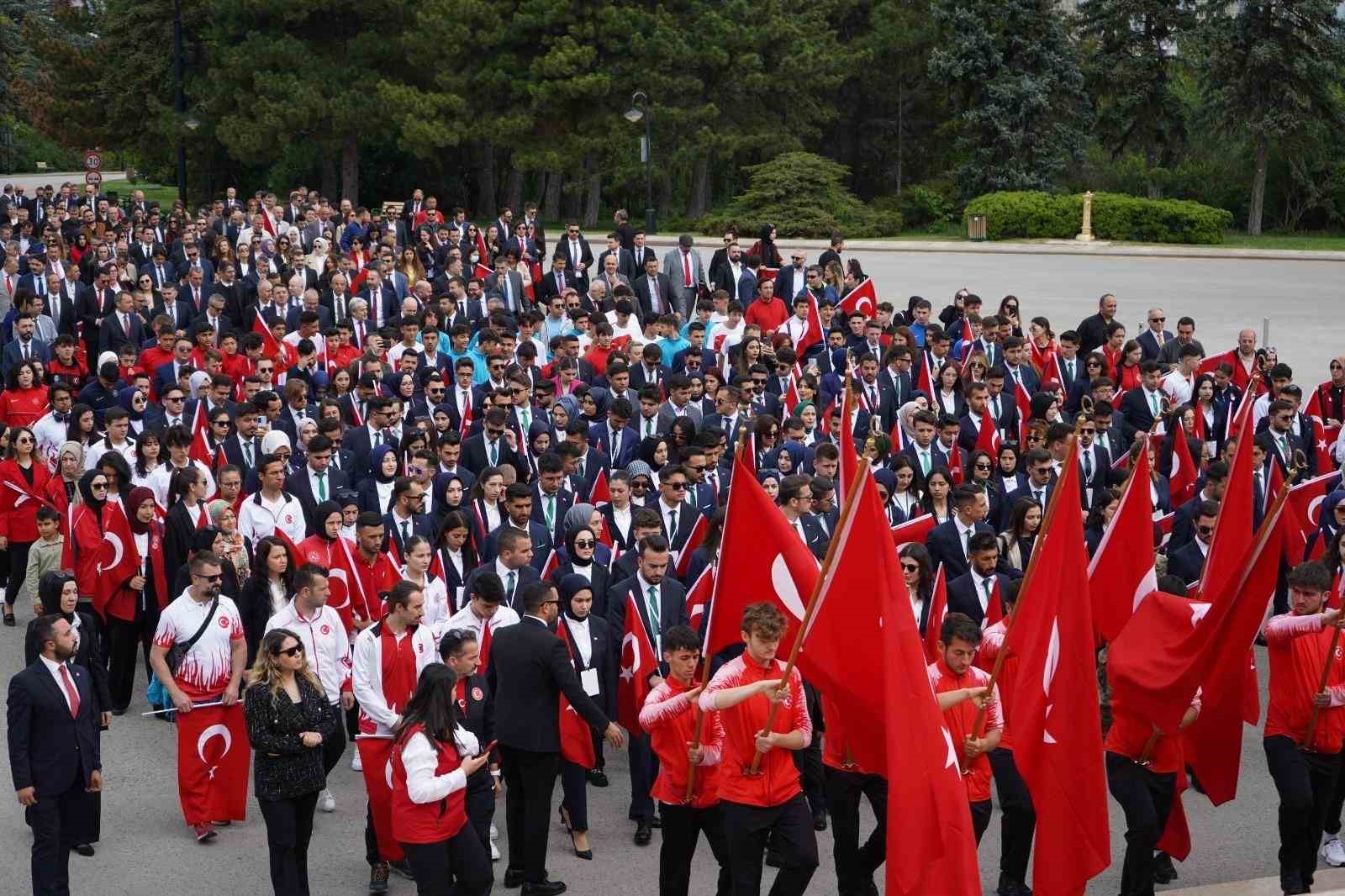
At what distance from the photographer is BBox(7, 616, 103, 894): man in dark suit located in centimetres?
796

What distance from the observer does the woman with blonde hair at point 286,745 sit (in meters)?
7.68

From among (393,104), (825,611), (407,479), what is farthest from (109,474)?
(393,104)

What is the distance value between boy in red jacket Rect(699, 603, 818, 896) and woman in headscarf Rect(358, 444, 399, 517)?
5388mm

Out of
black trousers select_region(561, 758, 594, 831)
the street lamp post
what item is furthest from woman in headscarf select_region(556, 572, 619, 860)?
the street lamp post

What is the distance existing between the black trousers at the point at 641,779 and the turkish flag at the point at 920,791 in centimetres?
249

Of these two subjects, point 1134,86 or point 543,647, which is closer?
point 543,647

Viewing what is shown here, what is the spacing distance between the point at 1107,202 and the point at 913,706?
131ft

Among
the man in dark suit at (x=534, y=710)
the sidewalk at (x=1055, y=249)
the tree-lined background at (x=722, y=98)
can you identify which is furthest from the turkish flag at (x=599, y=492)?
the tree-lined background at (x=722, y=98)

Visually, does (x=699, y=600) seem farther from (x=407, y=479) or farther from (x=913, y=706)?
(x=913, y=706)

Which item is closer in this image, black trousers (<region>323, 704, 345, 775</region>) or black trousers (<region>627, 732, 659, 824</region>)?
black trousers (<region>323, 704, 345, 775</region>)

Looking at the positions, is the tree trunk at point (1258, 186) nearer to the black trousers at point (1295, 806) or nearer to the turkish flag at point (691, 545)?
the turkish flag at point (691, 545)

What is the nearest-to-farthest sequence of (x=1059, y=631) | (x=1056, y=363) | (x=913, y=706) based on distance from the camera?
(x=913, y=706) → (x=1059, y=631) → (x=1056, y=363)

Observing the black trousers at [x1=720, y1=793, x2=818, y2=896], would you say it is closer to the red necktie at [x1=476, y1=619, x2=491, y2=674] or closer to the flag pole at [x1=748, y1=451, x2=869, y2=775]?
the flag pole at [x1=748, y1=451, x2=869, y2=775]

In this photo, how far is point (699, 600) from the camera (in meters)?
10.1
